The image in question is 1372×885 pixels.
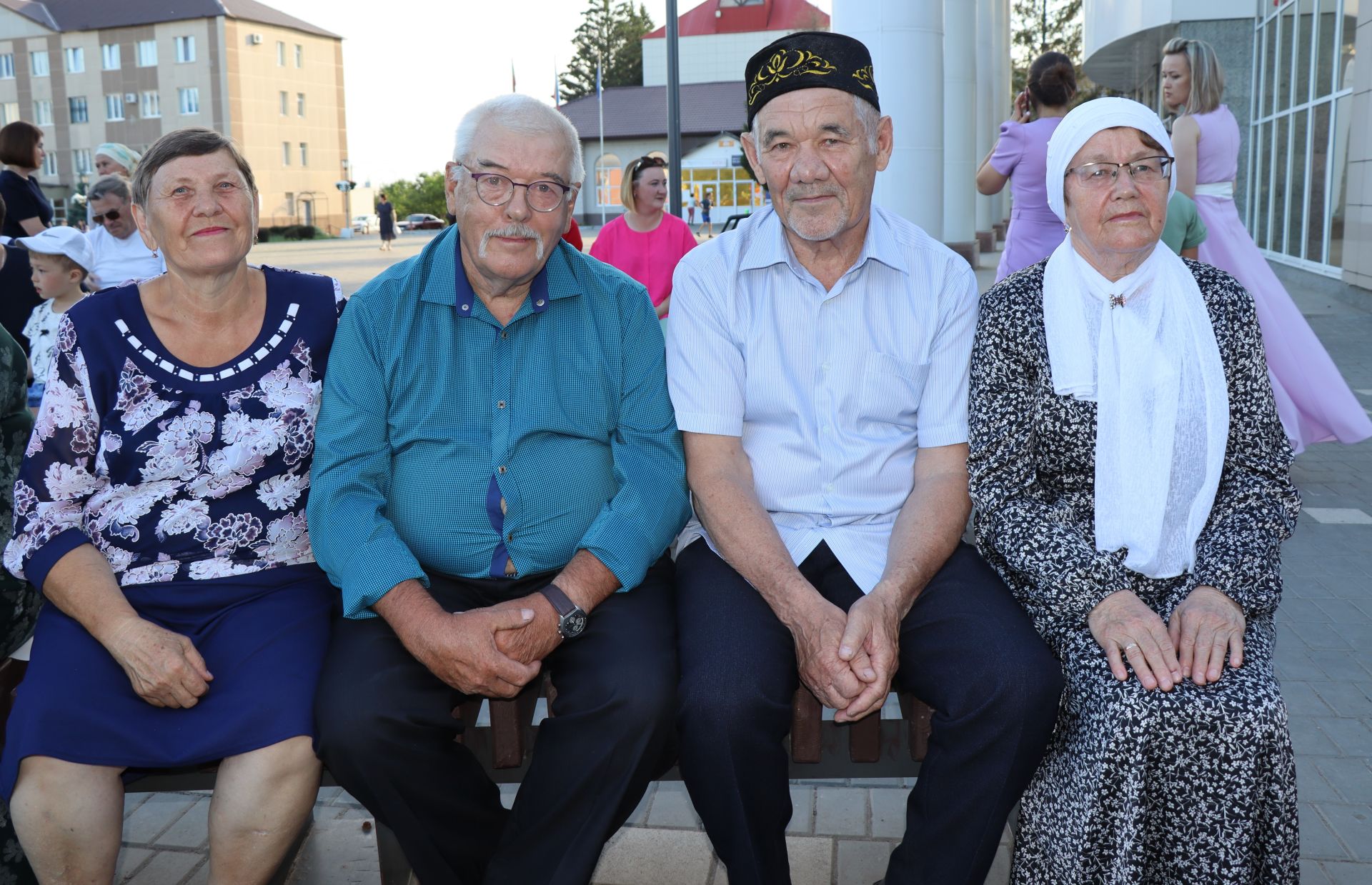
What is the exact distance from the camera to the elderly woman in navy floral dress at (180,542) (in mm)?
2352

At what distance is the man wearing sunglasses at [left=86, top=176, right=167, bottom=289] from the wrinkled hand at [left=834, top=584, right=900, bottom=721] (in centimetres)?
602

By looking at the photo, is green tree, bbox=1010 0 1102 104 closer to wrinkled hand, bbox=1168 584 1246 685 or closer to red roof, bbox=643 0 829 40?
red roof, bbox=643 0 829 40

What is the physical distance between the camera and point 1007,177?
6387 mm

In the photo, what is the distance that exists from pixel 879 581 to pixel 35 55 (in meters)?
83.8

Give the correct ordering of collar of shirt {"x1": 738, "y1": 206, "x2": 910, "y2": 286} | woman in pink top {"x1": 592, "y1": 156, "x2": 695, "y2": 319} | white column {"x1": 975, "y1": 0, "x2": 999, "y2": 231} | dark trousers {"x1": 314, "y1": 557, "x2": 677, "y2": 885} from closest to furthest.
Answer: dark trousers {"x1": 314, "y1": 557, "x2": 677, "y2": 885}
collar of shirt {"x1": 738, "y1": 206, "x2": 910, "y2": 286}
woman in pink top {"x1": 592, "y1": 156, "x2": 695, "y2": 319}
white column {"x1": 975, "y1": 0, "x2": 999, "y2": 231}

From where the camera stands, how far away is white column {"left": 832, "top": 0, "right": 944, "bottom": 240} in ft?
32.3

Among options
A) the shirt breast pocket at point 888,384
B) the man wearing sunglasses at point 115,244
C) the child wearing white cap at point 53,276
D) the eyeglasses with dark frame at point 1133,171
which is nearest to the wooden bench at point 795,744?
the shirt breast pocket at point 888,384

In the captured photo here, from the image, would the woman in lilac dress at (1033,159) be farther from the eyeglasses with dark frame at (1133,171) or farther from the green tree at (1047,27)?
the green tree at (1047,27)

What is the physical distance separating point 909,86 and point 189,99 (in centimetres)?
6812

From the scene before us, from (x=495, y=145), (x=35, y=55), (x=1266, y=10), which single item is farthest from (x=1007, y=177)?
(x=35, y=55)

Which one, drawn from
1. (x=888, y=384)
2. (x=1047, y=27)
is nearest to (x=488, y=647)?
(x=888, y=384)

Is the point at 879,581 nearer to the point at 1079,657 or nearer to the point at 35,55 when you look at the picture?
the point at 1079,657

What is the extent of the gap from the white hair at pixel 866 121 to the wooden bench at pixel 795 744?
4.50 feet

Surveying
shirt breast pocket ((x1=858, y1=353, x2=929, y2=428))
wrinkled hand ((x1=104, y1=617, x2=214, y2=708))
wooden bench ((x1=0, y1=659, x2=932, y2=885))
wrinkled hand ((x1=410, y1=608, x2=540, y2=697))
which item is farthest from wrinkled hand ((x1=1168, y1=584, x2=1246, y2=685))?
wrinkled hand ((x1=104, y1=617, x2=214, y2=708))
